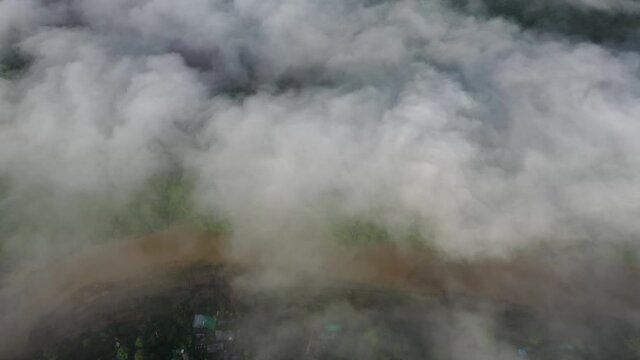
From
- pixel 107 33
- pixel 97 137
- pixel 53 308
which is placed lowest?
pixel 53 308

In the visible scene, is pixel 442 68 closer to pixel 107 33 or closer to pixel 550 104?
pixel 550 104

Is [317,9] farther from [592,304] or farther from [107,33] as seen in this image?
[592,304]

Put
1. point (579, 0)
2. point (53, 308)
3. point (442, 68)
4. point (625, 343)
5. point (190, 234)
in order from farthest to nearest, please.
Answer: point (579, 0), point (442, 68), point (190, 234), point (53, 308), point (625, 343)

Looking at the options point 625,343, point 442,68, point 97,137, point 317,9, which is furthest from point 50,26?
point 625,343

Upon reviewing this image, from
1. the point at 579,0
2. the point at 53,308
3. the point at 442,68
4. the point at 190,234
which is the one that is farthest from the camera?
the point at 579,0

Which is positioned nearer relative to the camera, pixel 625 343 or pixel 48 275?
pixel 625 343

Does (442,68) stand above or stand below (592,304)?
above

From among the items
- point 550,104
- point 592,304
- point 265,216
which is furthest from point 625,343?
point 265,216
